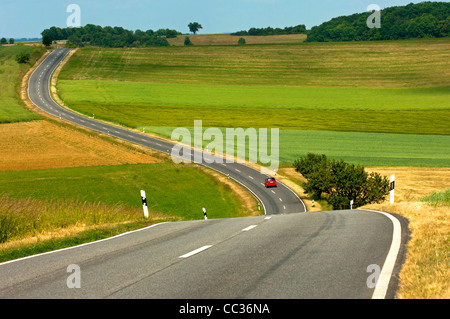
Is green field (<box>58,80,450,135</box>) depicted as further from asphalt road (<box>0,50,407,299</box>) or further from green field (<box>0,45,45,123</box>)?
asphalt road (<box>0,50,407,299</box>)

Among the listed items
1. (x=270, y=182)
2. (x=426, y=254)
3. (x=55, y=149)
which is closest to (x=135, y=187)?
(x=270, y=182)

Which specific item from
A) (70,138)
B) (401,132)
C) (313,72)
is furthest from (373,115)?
(70,138)

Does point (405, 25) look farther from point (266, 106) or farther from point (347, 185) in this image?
point (347, 185)

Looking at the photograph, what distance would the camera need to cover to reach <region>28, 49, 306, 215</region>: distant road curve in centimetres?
4962

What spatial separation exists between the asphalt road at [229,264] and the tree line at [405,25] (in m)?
174

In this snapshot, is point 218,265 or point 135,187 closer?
point 218,265

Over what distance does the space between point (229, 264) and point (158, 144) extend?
216 feet

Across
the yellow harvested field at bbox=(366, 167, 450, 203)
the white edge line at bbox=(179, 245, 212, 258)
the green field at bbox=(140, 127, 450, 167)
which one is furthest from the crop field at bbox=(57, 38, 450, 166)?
the white edge line at bbox=(179, 245, 212, 258)

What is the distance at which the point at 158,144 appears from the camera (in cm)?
7331

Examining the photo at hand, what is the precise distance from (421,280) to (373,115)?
85.5 metres

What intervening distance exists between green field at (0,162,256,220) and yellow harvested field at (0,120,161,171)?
152 inches

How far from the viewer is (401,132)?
77.1 metres

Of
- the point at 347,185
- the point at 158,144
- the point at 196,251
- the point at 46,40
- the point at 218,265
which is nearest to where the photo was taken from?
the point at 218,265
